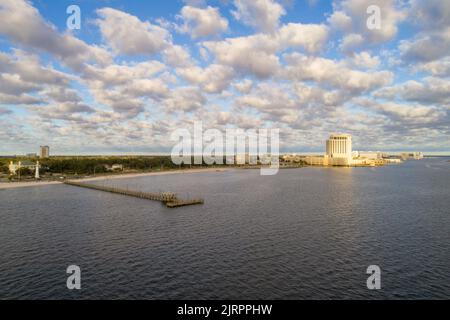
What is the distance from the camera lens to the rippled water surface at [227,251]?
105ft

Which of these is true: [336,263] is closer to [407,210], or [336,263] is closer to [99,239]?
[99,239]

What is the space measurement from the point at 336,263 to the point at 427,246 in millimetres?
16400

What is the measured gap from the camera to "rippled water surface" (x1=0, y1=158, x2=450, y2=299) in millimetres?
31906

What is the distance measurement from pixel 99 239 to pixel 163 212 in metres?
25.5

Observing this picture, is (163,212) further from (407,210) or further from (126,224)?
(407,210)

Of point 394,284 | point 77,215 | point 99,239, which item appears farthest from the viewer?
point 77,215

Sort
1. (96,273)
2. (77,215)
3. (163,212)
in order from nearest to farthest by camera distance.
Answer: (96,273) < (77,215) < (163,212)

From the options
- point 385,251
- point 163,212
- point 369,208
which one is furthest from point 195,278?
point 369,208

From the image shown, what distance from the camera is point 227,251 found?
1699 inches

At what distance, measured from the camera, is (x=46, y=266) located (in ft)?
124

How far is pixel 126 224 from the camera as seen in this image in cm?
6059

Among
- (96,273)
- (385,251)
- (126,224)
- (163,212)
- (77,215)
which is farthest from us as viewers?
(163,212)

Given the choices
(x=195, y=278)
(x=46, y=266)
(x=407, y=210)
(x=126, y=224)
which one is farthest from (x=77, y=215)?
(x=407, y=210)
